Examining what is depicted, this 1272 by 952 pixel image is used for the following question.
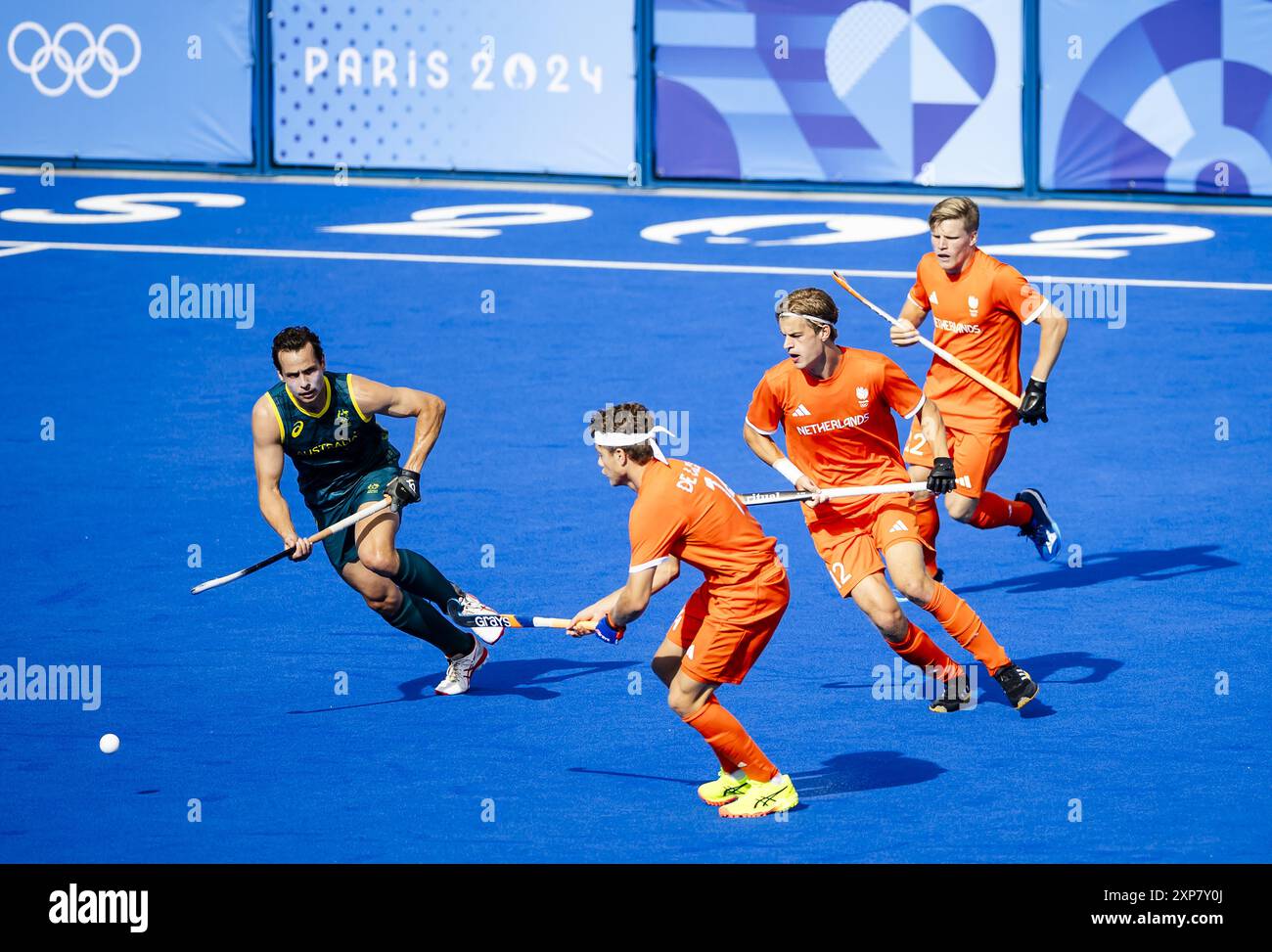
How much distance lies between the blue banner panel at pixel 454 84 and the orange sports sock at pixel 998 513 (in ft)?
25.7

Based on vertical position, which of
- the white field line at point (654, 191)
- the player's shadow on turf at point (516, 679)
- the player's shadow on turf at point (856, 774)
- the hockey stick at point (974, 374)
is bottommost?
the player's shadow on turf at point (856, 774)

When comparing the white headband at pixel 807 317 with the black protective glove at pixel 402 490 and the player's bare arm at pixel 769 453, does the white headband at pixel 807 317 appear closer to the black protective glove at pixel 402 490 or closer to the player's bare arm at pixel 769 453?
the player's bare arm at pixel 769 453

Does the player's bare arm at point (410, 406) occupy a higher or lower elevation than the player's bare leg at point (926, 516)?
higher

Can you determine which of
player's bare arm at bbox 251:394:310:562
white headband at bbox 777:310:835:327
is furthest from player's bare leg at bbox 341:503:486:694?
white headband at bbox 777:310:835:327

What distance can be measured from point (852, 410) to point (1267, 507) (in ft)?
16.2

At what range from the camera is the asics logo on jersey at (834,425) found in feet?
31.3

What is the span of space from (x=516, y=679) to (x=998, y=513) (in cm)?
302

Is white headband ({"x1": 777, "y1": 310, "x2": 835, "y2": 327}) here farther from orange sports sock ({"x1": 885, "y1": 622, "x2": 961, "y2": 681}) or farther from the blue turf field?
the blue turf field

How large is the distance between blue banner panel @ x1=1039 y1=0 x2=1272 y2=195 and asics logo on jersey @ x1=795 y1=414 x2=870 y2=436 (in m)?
9.67

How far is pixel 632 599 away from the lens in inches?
322

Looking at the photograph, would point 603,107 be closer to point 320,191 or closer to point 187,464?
point 320,191

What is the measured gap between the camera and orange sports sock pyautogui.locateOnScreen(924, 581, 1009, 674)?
9.49 m

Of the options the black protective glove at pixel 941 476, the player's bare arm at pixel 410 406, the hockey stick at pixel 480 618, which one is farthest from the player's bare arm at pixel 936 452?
the player's bare arm at pixel 410 406

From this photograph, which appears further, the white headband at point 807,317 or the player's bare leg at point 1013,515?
the player's bare leg at point 1013,515
